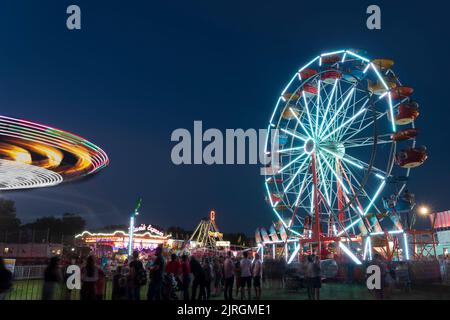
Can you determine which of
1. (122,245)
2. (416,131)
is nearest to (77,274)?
(416,131)

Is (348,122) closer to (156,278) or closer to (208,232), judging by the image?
(156,278)

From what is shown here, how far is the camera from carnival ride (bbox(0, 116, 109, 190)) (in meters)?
14.2

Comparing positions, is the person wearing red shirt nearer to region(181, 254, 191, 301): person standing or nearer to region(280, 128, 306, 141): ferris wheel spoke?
region(181, 254, 191, 301): person standing

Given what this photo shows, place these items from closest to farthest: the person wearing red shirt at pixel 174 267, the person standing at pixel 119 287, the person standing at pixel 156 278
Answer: the person standing at pixel 156 278, the person wearing red shirt at pixel 174 267, the person standing at pixel 119 287

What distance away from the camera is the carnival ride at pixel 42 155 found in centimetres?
1425

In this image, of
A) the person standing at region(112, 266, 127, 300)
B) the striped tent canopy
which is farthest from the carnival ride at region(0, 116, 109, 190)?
the striped tent canopy

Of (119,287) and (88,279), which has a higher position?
(88,279)

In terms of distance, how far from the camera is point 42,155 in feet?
53.1

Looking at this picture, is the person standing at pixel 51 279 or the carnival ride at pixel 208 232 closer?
the person standing at pixel 51 279

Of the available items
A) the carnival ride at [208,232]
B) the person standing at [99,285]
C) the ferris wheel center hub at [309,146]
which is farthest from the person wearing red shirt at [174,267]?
the carnival ride at [208,232]

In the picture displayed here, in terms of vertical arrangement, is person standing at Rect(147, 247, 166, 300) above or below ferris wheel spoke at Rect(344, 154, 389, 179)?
below

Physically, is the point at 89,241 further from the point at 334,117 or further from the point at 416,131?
the point at 416,131

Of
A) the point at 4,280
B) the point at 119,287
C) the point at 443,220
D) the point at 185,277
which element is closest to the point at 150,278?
the point at 185,277

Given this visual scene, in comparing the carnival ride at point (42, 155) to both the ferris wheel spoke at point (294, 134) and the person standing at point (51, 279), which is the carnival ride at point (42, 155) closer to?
the person standing at point (51, 279)
